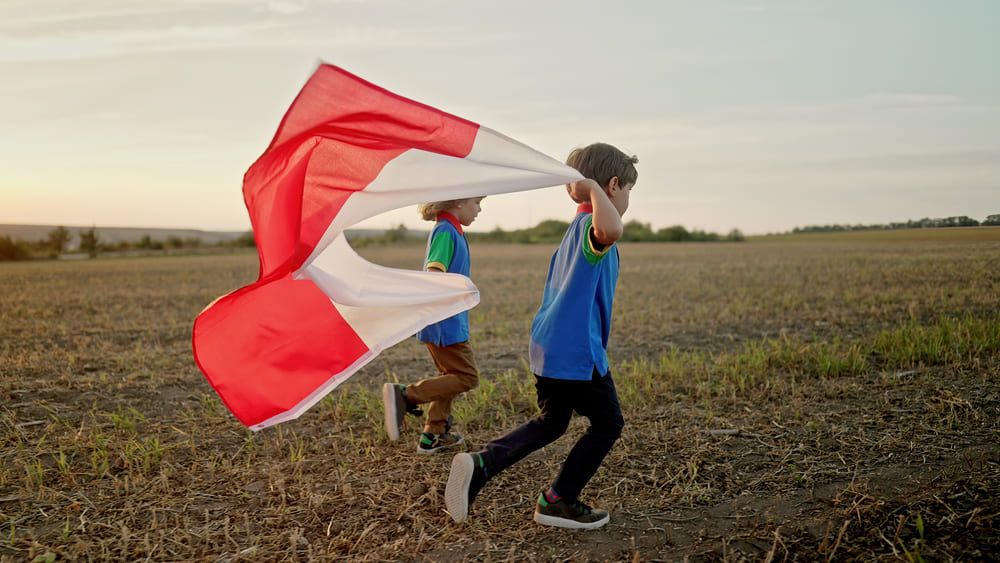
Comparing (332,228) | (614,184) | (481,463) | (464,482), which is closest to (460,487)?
(464,482)

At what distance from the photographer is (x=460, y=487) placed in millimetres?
3564

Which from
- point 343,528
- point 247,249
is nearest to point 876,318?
point 343,528

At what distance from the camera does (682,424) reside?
5.19m

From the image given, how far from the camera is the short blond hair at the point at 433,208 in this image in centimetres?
464

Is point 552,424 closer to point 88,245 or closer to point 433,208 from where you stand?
point 433,208

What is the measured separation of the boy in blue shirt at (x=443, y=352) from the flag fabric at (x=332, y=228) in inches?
15.6

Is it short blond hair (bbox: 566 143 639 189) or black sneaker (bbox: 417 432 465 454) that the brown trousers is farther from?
short blond hair (bbox: 566 143 639 189)

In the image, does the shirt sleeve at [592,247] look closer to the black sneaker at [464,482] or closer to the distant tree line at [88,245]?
the black sneaker at [464,482]

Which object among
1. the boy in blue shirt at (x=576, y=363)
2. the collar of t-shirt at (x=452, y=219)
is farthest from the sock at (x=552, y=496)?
the collar of t-shirt at (x=452, y=219)

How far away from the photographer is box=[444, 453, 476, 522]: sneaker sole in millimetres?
3543

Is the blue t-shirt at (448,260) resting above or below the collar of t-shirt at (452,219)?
below

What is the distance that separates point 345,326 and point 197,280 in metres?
19.2

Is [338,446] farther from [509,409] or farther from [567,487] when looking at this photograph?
[567,487]

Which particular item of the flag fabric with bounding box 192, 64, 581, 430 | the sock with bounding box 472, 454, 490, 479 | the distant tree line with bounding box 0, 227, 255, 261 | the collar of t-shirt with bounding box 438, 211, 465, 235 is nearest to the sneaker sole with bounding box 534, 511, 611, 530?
the sock with bounding box 472, 454, 490, 479
